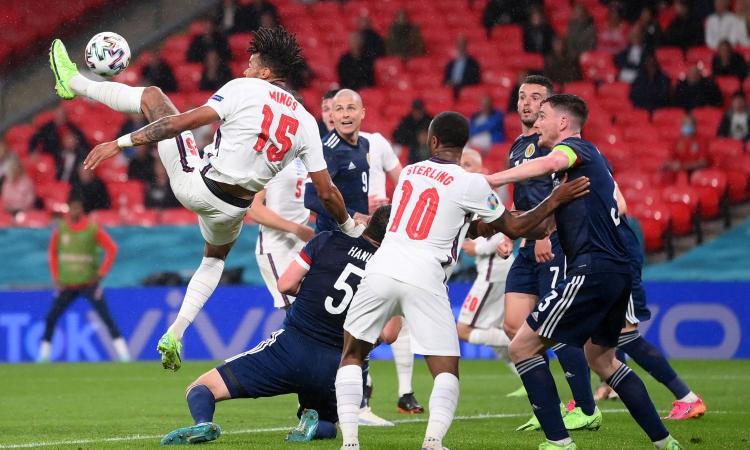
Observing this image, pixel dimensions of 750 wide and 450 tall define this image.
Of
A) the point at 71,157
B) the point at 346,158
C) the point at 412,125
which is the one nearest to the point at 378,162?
the point at 346,158

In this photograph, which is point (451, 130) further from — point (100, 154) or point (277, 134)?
point (100, 154)

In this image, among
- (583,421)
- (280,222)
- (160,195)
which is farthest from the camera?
(160,195)

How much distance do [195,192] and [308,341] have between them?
1.32 meters

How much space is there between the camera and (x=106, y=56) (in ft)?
25.5

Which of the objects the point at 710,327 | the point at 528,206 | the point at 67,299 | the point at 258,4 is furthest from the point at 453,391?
the point at 258,4

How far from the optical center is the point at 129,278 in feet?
54.0

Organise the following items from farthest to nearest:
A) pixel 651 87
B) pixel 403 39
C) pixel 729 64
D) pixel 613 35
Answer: pixel 403 39
pixel 613 35
pixel 651 87
pixel 729 64

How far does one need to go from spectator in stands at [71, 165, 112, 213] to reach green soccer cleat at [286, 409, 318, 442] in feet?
37.8

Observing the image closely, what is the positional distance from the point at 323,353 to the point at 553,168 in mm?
1720

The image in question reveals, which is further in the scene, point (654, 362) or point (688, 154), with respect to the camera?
point (688, 154)

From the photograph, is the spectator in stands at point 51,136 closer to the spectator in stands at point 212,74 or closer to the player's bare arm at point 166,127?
the spectator in stands at point 212,74

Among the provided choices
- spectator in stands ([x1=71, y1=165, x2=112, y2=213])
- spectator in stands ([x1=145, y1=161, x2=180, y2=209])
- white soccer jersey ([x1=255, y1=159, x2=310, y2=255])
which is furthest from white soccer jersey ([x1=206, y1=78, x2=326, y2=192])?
spectator in stands ([x1=71, y1=165, x2=112, y2=213])

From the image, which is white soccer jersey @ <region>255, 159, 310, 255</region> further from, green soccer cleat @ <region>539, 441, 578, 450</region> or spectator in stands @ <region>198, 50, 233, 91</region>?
spectator in stands @ <region>198, 50, 233, 91</region>

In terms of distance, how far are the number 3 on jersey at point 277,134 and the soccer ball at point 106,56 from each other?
1.09 m
